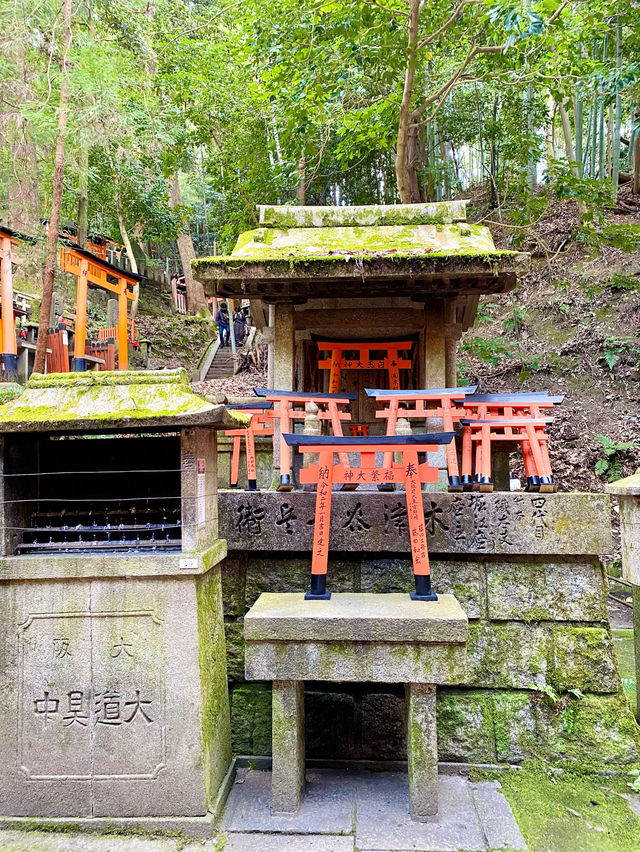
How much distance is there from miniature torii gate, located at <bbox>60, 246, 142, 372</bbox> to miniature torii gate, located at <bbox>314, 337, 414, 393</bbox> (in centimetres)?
795

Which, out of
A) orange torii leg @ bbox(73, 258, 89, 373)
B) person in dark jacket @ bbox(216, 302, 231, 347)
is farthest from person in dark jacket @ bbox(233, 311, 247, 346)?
orange torii leg @ bbox(73, 258, 89, 373)

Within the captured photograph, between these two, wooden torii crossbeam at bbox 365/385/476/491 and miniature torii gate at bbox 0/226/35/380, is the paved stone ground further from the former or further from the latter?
miniature torii gate at bbox 0/226/35/380

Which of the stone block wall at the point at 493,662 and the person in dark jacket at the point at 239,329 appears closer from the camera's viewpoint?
the stone block wall at the point at 493,662

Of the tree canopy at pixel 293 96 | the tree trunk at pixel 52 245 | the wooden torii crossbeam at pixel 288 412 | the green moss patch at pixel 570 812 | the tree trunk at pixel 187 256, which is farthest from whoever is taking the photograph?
the tree trunk at pixel 187 256

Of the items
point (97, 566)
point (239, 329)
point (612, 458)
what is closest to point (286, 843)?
point (97, 566)

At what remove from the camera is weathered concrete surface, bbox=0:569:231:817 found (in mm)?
3898

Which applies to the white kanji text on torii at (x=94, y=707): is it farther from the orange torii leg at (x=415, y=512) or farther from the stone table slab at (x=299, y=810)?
the orange torii leg at (x=415, y=512)

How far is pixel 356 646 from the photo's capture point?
3918 millimetres

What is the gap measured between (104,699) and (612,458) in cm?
1073

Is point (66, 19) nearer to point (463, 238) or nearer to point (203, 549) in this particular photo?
point (463, 238)

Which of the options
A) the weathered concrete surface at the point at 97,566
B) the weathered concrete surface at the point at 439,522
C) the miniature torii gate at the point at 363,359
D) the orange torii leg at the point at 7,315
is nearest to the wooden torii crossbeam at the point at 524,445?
the weathered concrete surface at the point at 439,522

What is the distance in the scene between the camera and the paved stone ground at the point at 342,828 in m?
3.71

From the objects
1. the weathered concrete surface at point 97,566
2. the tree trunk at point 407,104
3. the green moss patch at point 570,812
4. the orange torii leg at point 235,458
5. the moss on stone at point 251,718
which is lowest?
the green moss patch at point 570,812

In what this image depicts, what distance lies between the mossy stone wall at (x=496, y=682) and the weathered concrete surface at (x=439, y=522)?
210 mm
